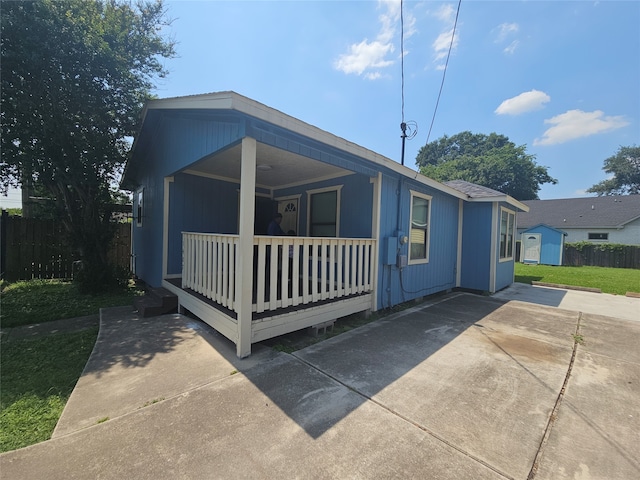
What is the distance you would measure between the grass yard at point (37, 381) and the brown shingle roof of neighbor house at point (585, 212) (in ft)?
90.7

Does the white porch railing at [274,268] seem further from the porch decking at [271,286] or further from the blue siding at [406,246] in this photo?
the blue siding at [406,246]

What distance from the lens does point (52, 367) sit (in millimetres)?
3049

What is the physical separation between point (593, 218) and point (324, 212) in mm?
25875

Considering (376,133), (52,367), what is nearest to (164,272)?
(52,367)

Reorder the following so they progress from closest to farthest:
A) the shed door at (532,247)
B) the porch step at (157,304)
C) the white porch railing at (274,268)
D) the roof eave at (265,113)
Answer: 1. the roof eave at (265,113)
2. the white porch railing at (274,268)
3. the porch step at (157,304)
4. the shed door at (532,247)

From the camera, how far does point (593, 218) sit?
21.5 m

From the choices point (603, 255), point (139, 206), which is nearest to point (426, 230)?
point (139, 206)

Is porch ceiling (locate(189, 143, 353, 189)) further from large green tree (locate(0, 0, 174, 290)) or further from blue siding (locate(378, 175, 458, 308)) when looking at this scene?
large green tree (locate(0, 0, 174, 290))

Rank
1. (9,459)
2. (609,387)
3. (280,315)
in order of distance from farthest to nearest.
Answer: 1. (280,315)
2. (609,387)
3. (9,459)

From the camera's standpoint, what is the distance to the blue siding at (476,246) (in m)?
7.53

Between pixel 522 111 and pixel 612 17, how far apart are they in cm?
1432

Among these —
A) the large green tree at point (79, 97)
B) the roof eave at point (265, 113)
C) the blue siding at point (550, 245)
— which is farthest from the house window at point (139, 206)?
the blue siding at point (550, 245)

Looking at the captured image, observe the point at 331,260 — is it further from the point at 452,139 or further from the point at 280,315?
the point at 452,139

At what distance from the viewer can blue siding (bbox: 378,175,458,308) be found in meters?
5.41
